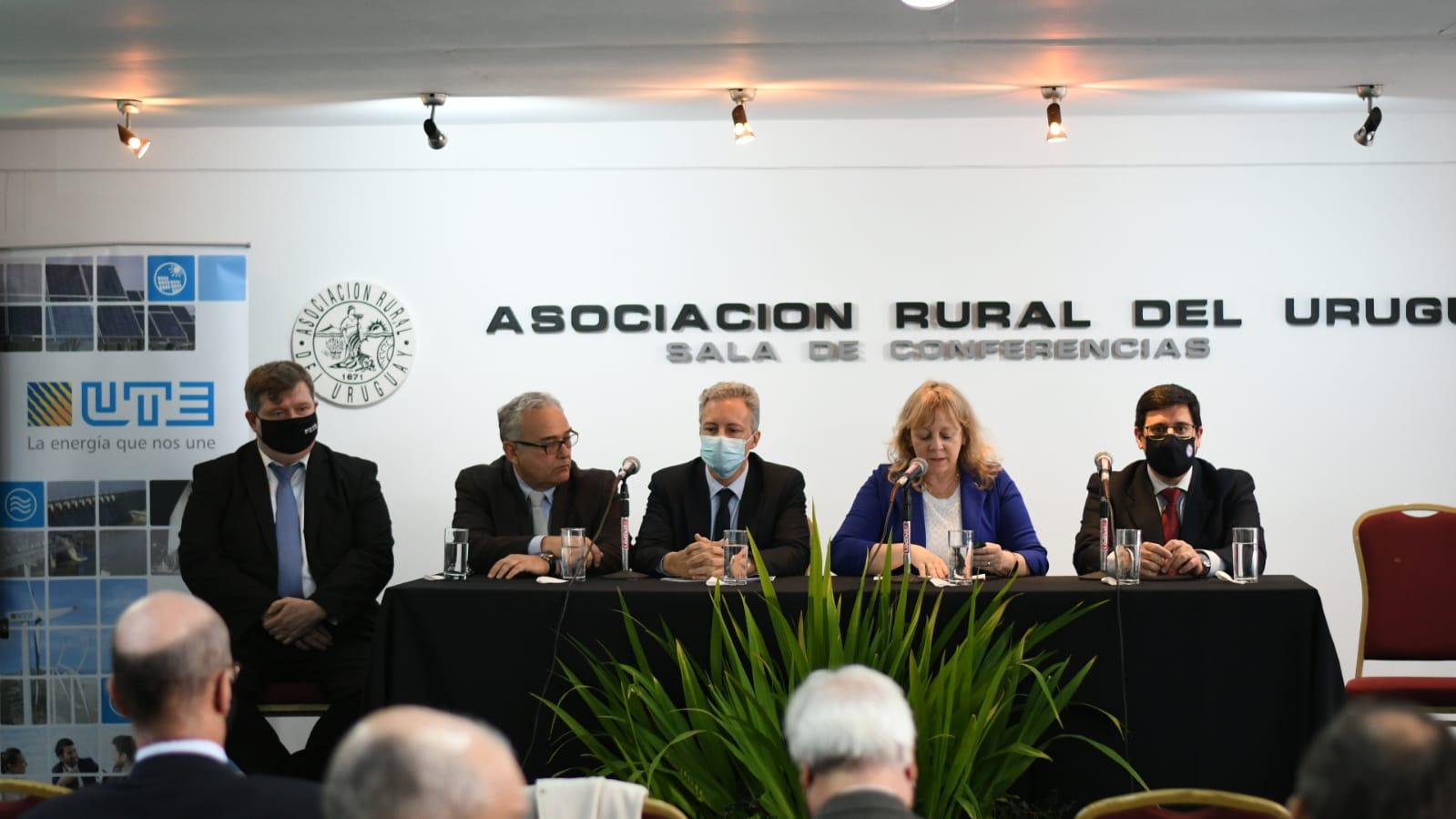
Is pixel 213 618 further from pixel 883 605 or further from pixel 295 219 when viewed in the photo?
pixel 295 219

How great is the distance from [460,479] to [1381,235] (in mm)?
4186

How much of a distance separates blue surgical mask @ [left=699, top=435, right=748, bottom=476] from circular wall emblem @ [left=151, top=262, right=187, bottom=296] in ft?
9.78

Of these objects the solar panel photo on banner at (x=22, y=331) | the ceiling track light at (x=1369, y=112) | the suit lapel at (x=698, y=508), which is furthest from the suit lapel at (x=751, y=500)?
the solar panel photo on banner at (x=22, y=331)

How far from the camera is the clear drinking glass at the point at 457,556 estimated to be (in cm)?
414

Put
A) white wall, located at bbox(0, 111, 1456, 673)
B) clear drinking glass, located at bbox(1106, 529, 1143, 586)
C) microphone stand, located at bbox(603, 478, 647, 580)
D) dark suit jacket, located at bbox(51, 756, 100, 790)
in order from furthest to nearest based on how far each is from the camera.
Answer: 1. white wall, located at bbox(0, 111, 1456, 673)
2. dark suit jacket, located at bbox(51, 756, 100, 790)
3. microphone stand, located at bbox(603, 478, 647, 580)
4. clear drinking glass, located at bbox(1106, 529, 1143, 586)

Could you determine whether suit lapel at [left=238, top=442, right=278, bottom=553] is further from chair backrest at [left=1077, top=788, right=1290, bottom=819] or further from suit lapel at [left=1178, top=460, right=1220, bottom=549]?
chair backrest at [left=1077, top=788, right=1290, bottom=819]

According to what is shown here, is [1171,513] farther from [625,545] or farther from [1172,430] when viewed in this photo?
[625,545]

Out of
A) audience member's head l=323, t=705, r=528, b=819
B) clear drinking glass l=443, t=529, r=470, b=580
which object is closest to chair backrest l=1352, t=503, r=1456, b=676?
clear drinking glass l=443, t=529, r=470, b=580

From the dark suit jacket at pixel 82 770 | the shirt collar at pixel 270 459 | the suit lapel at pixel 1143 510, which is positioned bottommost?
the dark suit jacket at pixel 82 770

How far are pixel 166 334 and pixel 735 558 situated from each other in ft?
11.4

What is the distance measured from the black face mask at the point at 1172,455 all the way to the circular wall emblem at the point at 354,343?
3414 mm

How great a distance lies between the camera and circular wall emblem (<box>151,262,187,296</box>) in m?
6.26

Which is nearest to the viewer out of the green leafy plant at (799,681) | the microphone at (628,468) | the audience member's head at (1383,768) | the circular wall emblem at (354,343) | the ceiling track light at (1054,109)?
the audience member's head at (1383,768)

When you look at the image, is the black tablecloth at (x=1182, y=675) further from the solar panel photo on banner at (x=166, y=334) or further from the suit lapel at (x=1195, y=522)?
the solar panel photo on banner at (x=166, y=334)
